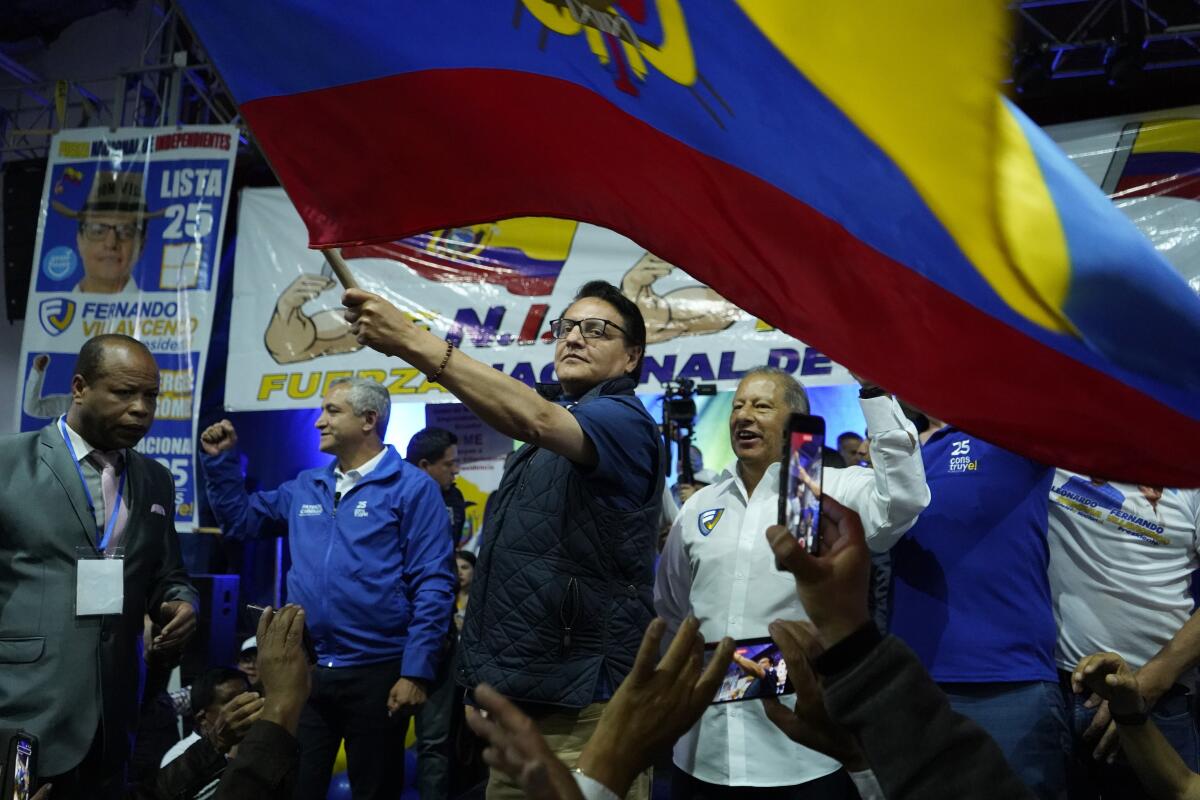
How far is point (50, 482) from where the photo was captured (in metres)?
3.12

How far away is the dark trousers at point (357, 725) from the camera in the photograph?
4152mm

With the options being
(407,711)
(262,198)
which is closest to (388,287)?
(262,198)

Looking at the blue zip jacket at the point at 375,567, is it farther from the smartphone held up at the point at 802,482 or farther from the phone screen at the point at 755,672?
the smartphone held up at the point at 802,482

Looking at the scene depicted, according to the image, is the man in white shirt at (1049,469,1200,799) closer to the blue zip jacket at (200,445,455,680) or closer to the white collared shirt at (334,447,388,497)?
the blue zip jacket at (200,445,455,680)

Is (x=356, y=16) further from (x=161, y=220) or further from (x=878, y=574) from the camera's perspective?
(x=161, y=220)

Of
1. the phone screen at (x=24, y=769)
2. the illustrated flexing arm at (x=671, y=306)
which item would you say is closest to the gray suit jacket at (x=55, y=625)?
the phone screen at (x=24, y=769)

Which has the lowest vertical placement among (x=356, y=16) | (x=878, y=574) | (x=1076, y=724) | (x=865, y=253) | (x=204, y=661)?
(x=204, y=661)

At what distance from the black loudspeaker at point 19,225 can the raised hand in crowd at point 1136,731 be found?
9200mm

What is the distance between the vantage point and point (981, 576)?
2990 mm

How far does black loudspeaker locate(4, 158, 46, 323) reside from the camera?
9.08 m

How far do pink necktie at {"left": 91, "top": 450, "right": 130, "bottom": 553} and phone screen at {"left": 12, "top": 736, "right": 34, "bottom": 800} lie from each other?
5.05 ft

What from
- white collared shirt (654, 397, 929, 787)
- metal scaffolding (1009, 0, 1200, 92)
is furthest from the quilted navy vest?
metal scaffolding (1009, 0, 1200, 92)

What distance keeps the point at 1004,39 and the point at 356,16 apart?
54.9 inches

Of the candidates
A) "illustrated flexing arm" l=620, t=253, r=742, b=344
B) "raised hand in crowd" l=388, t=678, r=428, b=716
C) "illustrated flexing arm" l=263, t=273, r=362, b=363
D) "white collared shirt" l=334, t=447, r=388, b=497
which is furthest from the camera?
"illustrated flexing arm" l=263, t=273, r=362, b=363
